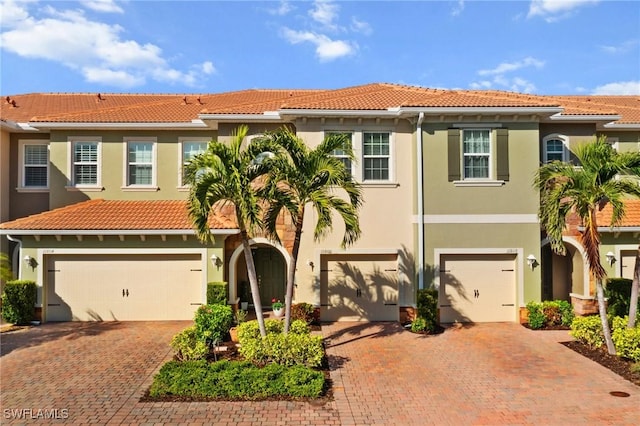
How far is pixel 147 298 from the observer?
523 inches

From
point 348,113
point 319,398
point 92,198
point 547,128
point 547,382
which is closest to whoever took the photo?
point 319,398

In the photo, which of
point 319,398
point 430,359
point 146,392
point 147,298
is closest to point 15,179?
point 147,298

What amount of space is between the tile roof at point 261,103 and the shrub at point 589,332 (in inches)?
252

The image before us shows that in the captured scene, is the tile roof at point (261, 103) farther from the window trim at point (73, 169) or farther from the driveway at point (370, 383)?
the driveway at point (370, 383)

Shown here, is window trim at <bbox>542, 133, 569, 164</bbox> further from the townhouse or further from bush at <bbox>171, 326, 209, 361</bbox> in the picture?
bush at <bbox>171, 326, 209, 361</bbox>

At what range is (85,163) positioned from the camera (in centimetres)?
1488

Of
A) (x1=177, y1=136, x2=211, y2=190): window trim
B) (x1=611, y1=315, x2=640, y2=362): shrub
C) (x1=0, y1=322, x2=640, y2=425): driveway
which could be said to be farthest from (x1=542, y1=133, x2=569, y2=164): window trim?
(x1=177, y1=136, x2=211, y2=190): window trim

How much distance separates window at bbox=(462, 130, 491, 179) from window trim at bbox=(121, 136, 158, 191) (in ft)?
35.8

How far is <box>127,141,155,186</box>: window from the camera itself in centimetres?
1504

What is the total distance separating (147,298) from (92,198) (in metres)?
4.61

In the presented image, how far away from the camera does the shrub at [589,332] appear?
1022cm

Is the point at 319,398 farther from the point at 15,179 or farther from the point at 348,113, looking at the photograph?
the point at 15,179

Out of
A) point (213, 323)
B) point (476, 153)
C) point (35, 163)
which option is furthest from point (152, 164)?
point (476, 153)

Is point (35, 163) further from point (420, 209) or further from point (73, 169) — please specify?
point (420, 209)
